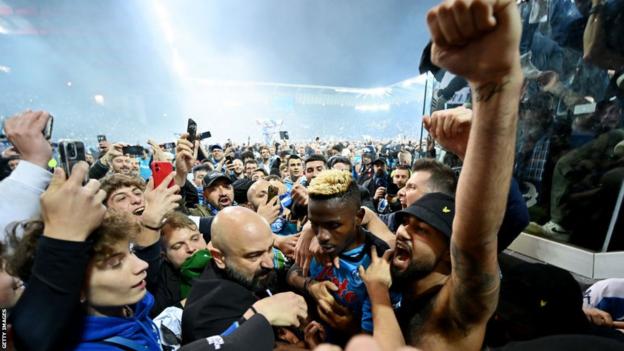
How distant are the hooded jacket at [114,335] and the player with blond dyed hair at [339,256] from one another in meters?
0.94

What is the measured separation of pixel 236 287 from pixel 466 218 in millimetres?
1356

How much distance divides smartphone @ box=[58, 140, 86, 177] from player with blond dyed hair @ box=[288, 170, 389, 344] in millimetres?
1809

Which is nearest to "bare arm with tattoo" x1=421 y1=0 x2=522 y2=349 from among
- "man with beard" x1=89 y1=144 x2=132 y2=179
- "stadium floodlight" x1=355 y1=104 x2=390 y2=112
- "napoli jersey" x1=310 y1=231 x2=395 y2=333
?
"napoli jersey" x1=310 y1=231 x2=395 y2=333

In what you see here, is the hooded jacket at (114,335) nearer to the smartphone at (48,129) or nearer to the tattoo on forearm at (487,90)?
the smartphone at (48,129)

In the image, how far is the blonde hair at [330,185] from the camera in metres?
1.98

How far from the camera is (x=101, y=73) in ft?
99.0

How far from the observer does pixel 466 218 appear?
940mm

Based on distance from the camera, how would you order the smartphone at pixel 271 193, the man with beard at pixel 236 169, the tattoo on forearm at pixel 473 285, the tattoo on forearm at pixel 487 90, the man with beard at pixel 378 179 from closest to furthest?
the tattoo on forearm at pixel 487 90 < the tattoo on forearm at pixel 473 285 < the smartphone at pixel 271 193 < the man with beard at pixel 378 179 < the man with beard at pixel 236 169

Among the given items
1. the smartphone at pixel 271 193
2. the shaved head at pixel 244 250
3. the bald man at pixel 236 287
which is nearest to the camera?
the bald man at pixel 236 287

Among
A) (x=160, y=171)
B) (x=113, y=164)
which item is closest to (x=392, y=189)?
(x=160, y=171)

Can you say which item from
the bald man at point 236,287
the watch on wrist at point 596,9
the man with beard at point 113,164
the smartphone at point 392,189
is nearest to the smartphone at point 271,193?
the bald man at point 236,287

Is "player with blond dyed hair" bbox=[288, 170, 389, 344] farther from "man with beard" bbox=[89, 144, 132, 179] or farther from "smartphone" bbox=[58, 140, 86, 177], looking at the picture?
"man with beard" bbox=[89, 144, 132, 179]

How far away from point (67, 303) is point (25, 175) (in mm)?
1043

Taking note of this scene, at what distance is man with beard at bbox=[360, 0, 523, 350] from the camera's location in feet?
2.23
